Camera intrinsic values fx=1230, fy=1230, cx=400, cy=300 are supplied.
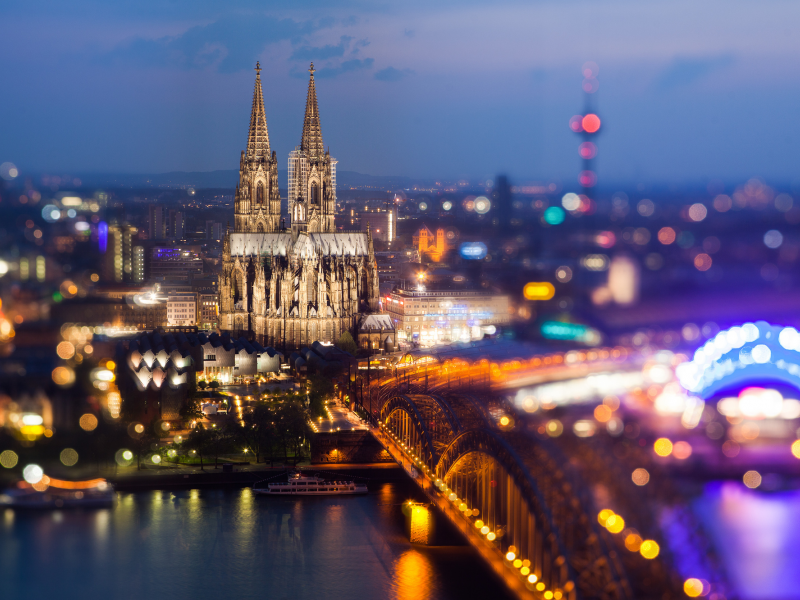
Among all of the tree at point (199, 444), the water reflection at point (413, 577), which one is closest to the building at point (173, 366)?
the tree at point (199, 444)

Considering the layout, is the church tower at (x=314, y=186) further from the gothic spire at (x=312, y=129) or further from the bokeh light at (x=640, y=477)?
the bokeh light at (x=640, y=477)

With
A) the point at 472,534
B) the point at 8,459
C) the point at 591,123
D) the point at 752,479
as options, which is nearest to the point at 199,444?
the point at 8,459

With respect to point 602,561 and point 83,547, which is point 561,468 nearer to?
point 602,561

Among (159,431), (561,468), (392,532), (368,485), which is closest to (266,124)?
(159,431)

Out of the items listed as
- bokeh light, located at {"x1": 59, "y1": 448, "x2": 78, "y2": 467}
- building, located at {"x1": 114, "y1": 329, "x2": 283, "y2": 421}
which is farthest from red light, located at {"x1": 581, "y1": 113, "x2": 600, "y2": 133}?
bokeh light, located at {"x1": 59, "y1": 448, "x2": 78, "y2": 467}

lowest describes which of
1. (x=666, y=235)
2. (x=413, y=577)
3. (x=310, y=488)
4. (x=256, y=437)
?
(x=413, y=577)

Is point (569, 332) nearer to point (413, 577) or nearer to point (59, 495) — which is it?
point (413, 577)
